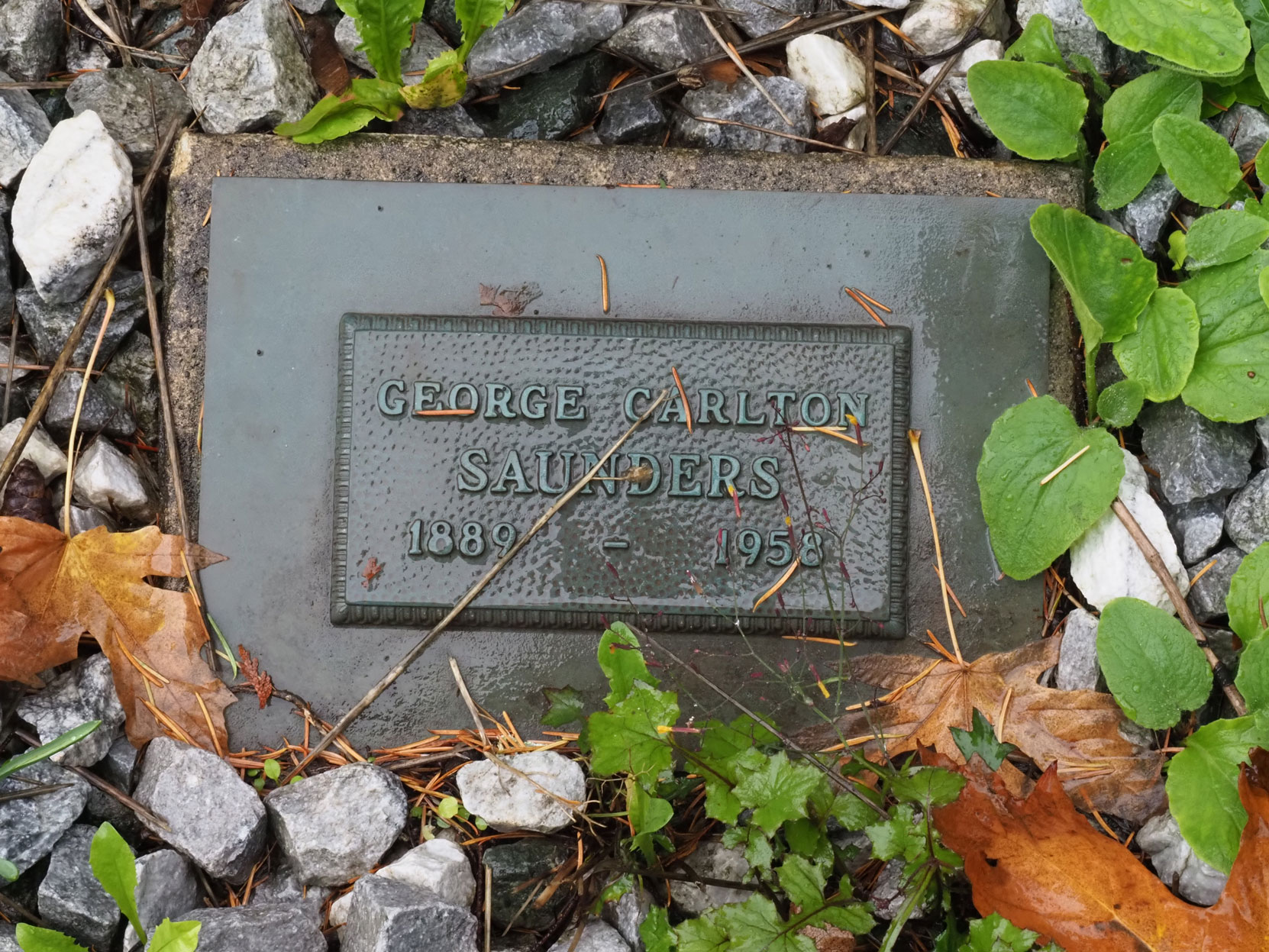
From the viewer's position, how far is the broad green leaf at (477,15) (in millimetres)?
2055

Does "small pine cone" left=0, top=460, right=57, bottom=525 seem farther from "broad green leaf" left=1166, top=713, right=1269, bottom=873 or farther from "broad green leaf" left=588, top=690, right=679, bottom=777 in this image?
"broad green leaf" left=1166, top=713, right=1269, bottom=873

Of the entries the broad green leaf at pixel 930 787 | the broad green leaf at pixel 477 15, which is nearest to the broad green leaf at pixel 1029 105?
the broad green leaf at pixel 477 15

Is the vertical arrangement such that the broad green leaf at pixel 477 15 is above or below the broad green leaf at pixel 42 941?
above

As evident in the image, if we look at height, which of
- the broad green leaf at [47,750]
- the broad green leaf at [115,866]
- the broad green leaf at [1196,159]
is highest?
the broad green leaf at [1196,159]

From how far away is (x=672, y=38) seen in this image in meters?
2.24

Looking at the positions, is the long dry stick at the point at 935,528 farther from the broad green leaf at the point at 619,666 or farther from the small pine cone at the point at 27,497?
the small pine cone at the point at 27,497

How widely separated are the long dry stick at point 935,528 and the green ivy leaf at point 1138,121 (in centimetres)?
67

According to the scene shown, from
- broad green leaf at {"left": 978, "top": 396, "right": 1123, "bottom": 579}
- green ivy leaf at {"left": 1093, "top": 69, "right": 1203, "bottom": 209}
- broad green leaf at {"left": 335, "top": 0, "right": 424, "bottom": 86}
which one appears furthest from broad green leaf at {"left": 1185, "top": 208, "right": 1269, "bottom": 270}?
broad green leaf at {"left": 335, "top": 0, "right": 424, "bottom": 86}

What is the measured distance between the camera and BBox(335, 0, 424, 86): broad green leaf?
6.57 feet

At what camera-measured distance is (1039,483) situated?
1.90 meters

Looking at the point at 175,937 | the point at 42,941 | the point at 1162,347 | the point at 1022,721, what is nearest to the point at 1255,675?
the point at 1022,721

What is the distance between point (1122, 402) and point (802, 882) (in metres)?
1.13

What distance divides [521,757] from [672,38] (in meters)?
1.63

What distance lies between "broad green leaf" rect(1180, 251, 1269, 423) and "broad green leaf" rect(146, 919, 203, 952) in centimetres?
203
